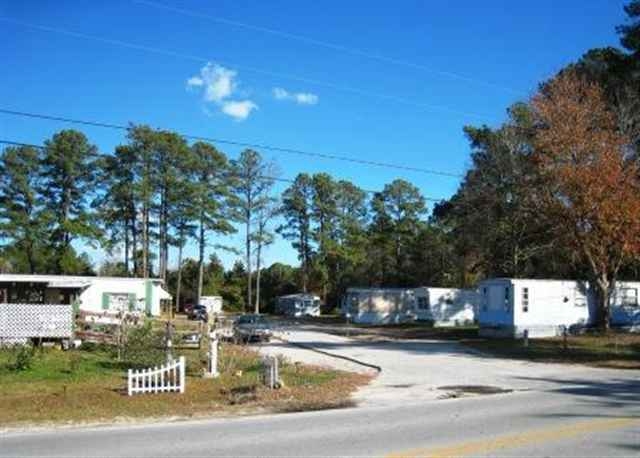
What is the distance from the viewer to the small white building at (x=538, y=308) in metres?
40.3

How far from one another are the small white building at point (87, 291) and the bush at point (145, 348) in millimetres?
16805

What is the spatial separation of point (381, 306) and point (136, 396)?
4326cm

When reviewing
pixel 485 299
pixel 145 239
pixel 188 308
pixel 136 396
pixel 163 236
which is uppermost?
pixel 163 236

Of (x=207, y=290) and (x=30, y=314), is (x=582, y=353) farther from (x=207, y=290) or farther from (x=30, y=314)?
(x=207, y=290)

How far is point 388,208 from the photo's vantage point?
92.9 meters

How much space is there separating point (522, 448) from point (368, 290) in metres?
49.1

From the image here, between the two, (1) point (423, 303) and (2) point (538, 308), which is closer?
(2) point (538, 308)

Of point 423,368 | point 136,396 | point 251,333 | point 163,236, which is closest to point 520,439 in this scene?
point 136,396

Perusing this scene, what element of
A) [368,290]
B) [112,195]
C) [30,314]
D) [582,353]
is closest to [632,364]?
[582,353]

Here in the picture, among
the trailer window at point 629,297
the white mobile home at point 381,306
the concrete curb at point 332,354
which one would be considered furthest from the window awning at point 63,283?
the trailer window at point 629,297

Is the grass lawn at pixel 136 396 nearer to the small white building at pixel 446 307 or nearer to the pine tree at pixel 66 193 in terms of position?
the small white building at pixel 446 307

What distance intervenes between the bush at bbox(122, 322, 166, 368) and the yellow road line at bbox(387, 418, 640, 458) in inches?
469

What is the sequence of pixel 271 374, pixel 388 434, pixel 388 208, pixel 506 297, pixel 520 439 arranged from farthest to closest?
pixel 388 208, pixel 506 297, pixel 271 374, pixel 388 434, pixel 520 439

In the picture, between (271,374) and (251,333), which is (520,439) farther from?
(251,333)
